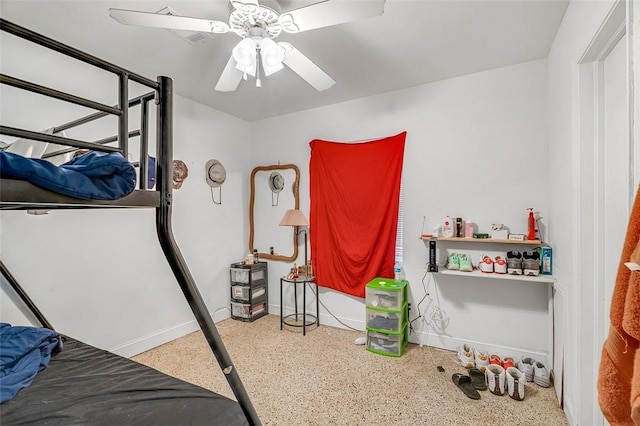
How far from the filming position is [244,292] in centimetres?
335

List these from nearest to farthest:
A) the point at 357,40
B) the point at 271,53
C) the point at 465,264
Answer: the point at 271,53 → the point at 357,40 → the point at 465,264

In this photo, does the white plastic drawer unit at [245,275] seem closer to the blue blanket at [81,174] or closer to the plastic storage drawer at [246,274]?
the plastic storage drawer at [246,274]

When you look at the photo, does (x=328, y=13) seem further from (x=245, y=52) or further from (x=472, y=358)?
(x=472, y=358)

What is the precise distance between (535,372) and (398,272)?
123cm

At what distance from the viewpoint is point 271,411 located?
1.82 meters

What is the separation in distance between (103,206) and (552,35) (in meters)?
2.77

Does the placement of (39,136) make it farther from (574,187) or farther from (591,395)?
(591,395)

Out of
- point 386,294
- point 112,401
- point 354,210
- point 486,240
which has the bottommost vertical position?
point 386,294

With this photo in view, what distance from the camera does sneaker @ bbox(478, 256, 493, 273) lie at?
2.32 meters

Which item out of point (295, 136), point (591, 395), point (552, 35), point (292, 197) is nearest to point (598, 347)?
point (591, 395)

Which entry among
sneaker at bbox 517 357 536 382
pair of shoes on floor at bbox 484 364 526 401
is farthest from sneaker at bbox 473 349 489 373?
sneaker at bbox 517 357 536 382

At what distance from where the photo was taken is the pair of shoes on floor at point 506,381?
192 centimetres

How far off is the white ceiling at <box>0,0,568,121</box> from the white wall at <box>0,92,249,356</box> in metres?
0.81

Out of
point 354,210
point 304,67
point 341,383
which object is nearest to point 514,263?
point 354,210
